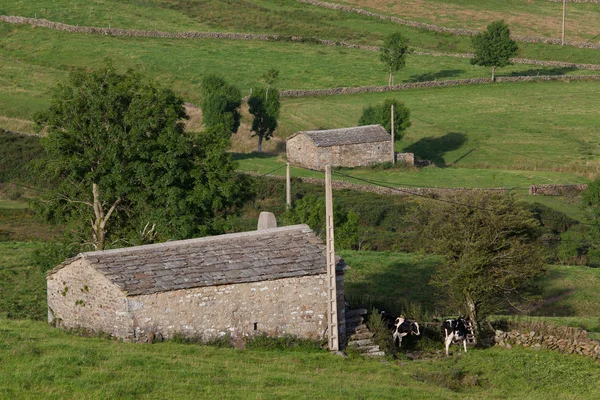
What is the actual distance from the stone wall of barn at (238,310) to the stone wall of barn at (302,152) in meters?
49.0

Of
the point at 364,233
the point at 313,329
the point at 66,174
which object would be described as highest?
the point at 66,174

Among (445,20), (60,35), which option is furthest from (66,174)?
(445,20)

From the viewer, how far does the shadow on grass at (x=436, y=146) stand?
86.7m

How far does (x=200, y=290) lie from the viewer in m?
30.4

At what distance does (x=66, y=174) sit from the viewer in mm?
41844

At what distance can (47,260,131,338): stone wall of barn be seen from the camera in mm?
29953

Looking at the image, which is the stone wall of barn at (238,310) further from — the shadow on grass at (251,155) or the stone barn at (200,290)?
the shadow on grass at (251,155)

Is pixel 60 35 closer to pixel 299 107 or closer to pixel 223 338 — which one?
pixel 299 107

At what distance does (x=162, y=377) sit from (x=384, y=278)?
2021cm

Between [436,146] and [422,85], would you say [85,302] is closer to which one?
[436,146]

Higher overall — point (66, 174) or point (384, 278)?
point (66, 174)

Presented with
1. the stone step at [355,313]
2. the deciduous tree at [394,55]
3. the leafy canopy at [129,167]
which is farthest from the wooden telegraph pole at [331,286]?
the deciduous tree at [394,55]

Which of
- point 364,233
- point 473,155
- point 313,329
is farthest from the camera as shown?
point 473,155

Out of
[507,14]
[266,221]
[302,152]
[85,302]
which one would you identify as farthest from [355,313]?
[507,14]
